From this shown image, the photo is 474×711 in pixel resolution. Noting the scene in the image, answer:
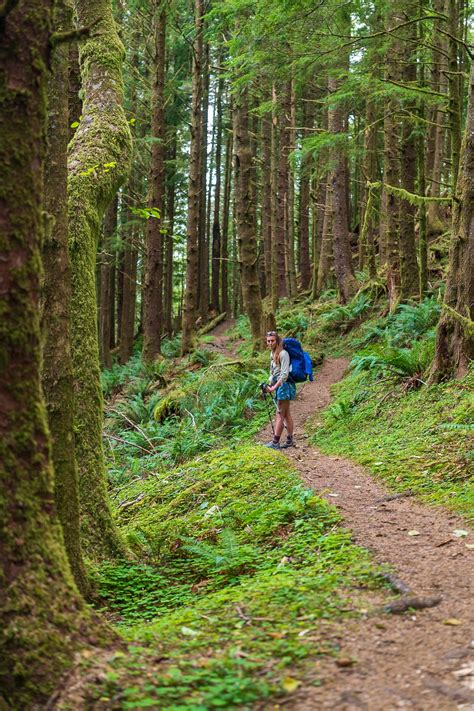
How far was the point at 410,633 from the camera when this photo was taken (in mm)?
3320

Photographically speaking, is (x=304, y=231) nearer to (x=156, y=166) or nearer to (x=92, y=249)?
(x=156, y=166)

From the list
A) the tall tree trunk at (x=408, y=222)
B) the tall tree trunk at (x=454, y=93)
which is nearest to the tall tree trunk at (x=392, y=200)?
the tall tree trunk at (x=408, y=222)

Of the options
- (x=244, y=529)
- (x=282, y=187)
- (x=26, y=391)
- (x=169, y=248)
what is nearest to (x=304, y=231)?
(x=282, y=187)

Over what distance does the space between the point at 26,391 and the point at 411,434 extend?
6.95 meters

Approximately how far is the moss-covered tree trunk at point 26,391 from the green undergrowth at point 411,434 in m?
4.28

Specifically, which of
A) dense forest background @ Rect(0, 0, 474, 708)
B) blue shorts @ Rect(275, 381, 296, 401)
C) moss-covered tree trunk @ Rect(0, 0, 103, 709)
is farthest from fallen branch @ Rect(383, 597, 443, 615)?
blue shorts @ Rect(275, 381, 296, 401)

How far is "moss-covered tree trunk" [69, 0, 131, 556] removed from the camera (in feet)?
18.6

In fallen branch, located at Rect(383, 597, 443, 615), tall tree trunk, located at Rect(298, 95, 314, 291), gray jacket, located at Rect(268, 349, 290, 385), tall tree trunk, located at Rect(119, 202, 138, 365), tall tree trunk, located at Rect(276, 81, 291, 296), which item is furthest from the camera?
tall tree trunk, located at Rect(298, 95, 314, 291)

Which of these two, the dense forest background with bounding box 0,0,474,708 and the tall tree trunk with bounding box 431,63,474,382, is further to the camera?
the tall tree trunk with bounding box 431,63,474,382

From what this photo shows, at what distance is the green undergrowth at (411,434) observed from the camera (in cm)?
686

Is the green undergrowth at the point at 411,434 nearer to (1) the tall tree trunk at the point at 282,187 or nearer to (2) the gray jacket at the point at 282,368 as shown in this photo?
(2) the gray jacket at the point at 282,368

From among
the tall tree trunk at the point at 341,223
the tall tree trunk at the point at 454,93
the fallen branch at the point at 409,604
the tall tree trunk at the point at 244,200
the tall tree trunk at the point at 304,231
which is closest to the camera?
the fallen branch at the point at 409,604

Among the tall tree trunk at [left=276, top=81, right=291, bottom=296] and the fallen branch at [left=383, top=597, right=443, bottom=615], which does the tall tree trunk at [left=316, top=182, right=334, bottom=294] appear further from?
the fallen branch at [left=383, top=597, right=443, bottom=615]

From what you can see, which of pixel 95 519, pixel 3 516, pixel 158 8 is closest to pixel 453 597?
pixel 3 516
